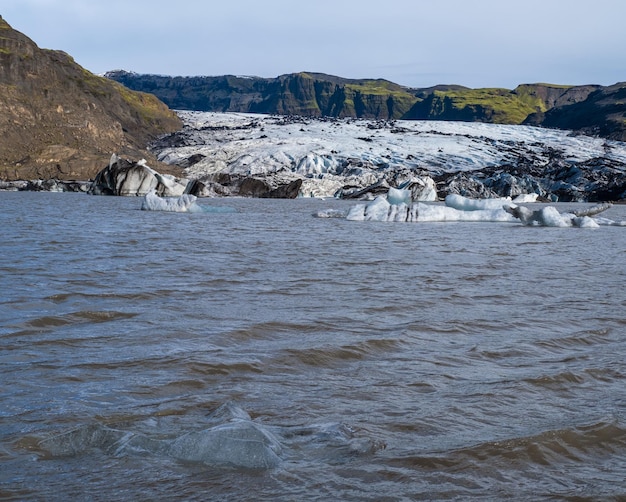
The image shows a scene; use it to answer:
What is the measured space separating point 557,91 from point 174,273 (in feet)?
669

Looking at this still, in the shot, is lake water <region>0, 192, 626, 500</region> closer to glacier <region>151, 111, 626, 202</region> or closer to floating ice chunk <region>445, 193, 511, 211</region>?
floating ice chunk <region>445, 193, 511, 211</region>

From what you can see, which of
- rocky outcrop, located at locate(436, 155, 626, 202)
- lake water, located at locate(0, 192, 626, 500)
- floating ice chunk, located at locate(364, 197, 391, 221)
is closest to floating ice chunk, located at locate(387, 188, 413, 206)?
floating ice chunk, located at locate(364, 197, 391, 221)

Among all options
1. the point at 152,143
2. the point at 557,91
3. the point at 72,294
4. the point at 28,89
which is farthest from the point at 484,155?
the point at 557,91

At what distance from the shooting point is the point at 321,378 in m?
4.58

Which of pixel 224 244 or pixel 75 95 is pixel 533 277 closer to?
pixel 224 244

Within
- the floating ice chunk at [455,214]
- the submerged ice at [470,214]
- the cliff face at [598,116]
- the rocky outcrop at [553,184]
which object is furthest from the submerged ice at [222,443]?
the cliff face at [598,116]

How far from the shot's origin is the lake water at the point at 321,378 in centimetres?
295

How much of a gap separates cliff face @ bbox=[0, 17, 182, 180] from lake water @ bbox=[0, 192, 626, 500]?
49.9m

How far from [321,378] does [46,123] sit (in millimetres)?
63145

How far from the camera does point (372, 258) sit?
1217cm

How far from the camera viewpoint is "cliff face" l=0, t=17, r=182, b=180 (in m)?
56.6

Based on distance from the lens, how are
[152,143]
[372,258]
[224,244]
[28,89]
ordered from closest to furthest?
1. [372,258]
2. [224,244]
3. [28,89]
4. [152,143]

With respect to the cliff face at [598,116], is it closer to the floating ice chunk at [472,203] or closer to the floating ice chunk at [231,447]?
the floating ice chunk at [472,203]

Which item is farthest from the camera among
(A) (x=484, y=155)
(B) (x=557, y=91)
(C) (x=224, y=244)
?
(B) (x=557, y=91)
